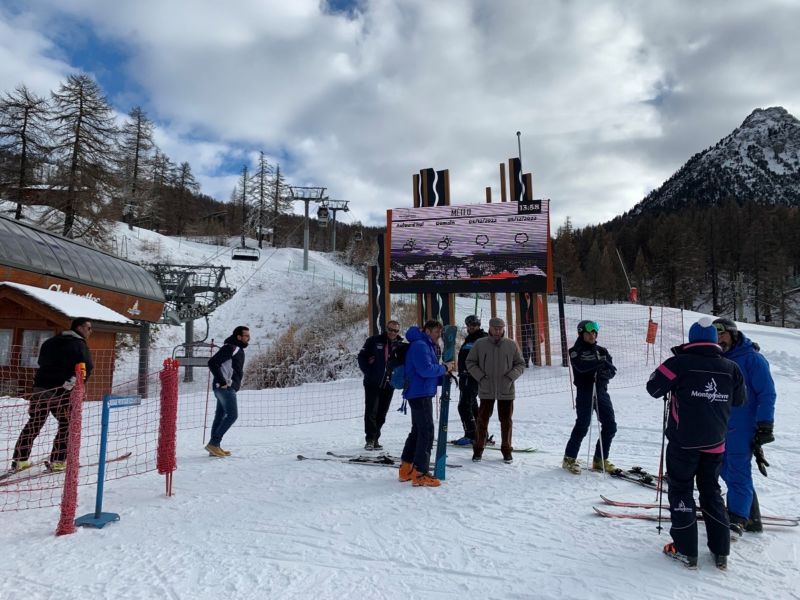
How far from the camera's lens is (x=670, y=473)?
3.48m

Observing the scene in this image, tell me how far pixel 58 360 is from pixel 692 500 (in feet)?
21.2

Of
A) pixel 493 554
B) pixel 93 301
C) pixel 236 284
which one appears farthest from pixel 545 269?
pixel 236 284

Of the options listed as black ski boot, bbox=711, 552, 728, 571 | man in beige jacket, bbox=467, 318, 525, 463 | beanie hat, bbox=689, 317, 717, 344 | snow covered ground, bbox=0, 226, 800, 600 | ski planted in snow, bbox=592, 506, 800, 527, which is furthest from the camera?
man in beige jacket, bbox=467, 318, 525, 463

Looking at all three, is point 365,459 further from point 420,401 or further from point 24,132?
point 24,132

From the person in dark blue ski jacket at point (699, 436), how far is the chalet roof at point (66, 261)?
595 inches

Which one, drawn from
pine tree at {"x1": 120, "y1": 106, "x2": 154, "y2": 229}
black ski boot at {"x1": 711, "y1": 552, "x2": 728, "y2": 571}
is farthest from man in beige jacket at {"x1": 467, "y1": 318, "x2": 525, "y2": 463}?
pine tree at {"x1": 120, "y1": 106, "x2": 154, "y2": 229}

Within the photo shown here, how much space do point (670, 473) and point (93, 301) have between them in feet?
54.8

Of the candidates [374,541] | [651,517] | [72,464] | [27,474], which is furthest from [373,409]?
[27,474]

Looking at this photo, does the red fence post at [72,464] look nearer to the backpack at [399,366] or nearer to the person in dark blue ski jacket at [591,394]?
the backpack at [399,366]

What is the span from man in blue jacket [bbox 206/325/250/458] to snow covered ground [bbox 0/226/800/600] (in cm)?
43

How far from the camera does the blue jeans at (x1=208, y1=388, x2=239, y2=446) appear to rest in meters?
6.46

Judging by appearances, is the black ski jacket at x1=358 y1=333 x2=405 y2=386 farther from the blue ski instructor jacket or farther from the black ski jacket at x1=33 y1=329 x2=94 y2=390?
the black ski jacket at x1=33 y1=329 x2=94 y2=390

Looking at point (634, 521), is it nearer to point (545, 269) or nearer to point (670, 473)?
point (670, 473)

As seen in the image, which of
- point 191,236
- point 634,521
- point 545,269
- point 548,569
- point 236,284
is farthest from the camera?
point 191,236
